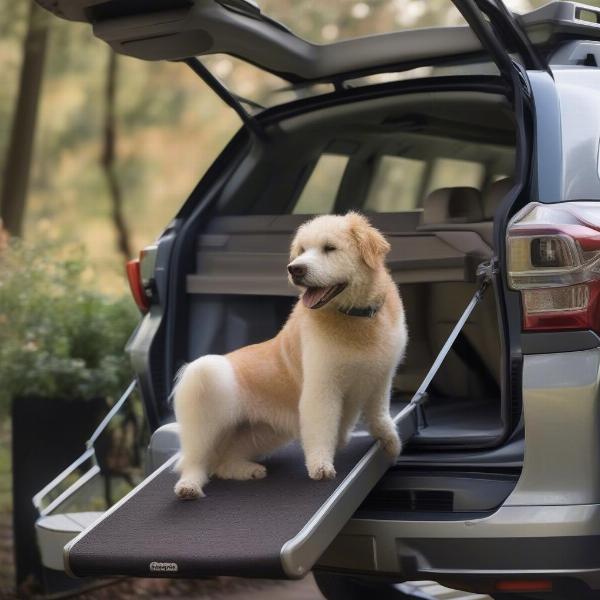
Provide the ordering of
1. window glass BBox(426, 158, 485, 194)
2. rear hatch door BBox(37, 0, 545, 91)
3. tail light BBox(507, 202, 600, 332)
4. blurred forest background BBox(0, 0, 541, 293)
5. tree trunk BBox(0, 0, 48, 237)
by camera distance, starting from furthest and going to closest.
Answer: blurred forest background BBox(0, 0, 541, 293) < tree trunk BBox(0, 0, 48, 237) < window glass BBox(426, 158, 485, 194) < rear hatch door BBox(37, 0, 545, 91) < tail light BBox(507, 202, 600, 332)

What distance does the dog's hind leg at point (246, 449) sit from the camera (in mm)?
3988

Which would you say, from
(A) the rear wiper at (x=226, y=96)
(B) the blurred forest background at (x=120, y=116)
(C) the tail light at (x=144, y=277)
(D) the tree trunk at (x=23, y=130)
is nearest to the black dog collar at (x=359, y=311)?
(C) the tail light at (x=144, y=277)

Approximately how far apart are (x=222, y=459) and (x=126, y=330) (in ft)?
9.96

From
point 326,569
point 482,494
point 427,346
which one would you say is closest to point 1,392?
point 427,346

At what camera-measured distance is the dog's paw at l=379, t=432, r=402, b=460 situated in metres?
3.75

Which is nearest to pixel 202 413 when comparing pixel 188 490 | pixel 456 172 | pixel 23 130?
pixel 188 490

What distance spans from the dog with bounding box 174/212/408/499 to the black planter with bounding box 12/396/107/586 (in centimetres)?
218

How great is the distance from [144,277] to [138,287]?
0.20 feet

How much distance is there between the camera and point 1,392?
6.32 metres

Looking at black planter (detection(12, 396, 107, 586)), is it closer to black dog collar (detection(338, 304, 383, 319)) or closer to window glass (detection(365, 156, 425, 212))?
window glass (detection(365, 156, 425, 212))

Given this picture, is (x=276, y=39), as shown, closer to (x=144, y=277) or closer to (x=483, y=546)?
(x=144, y=277)

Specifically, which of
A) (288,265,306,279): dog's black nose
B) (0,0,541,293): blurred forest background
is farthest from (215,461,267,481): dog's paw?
(0,0,541,293): blurred forest background

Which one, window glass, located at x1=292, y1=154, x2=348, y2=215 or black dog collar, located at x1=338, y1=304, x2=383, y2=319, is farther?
window glass, located at x1=292, y1=154, x2=348, y2=215

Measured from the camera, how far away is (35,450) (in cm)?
591
